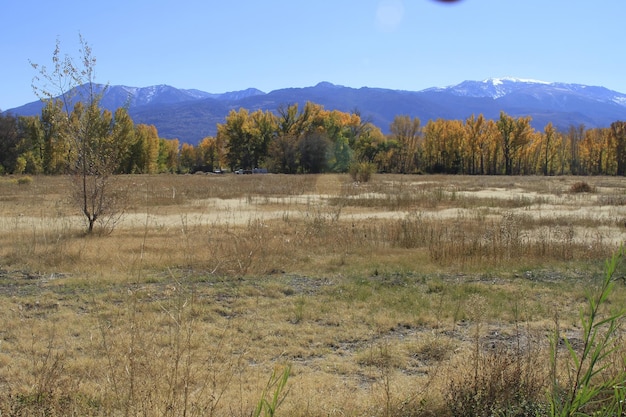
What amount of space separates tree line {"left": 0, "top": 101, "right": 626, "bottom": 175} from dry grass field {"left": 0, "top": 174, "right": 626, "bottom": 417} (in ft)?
178

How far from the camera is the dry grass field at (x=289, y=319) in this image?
12.7 ft

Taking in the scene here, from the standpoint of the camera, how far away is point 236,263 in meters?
10.3

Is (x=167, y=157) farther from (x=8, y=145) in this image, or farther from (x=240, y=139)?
(x=8, y=145)

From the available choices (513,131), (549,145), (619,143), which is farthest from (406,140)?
(619,143)

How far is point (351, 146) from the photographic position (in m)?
89.4

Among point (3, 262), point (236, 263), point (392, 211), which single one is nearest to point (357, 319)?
point (236, 263)

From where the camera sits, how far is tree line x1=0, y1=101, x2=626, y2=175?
6988 centimetres

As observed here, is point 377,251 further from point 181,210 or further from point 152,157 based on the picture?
point 152,157

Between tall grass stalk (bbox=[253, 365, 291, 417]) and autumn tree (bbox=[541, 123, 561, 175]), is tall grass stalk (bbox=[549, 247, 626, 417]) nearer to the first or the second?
tall grass stalk (bbox=[253, 365, 291, 417])

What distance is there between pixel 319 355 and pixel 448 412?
215cm

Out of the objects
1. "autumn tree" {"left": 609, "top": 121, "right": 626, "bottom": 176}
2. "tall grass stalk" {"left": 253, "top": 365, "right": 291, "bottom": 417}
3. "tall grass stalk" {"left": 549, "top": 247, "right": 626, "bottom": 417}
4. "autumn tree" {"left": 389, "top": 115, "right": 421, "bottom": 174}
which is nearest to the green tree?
"autumn tree" {"left": 389, "top": 115, "right": 421, "bottom": 174}

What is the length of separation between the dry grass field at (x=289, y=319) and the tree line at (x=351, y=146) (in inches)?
2142

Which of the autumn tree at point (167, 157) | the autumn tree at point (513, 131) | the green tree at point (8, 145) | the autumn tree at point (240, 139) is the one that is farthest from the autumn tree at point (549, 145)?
the green tree at point (8, 145)

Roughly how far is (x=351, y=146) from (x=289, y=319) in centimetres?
8373
